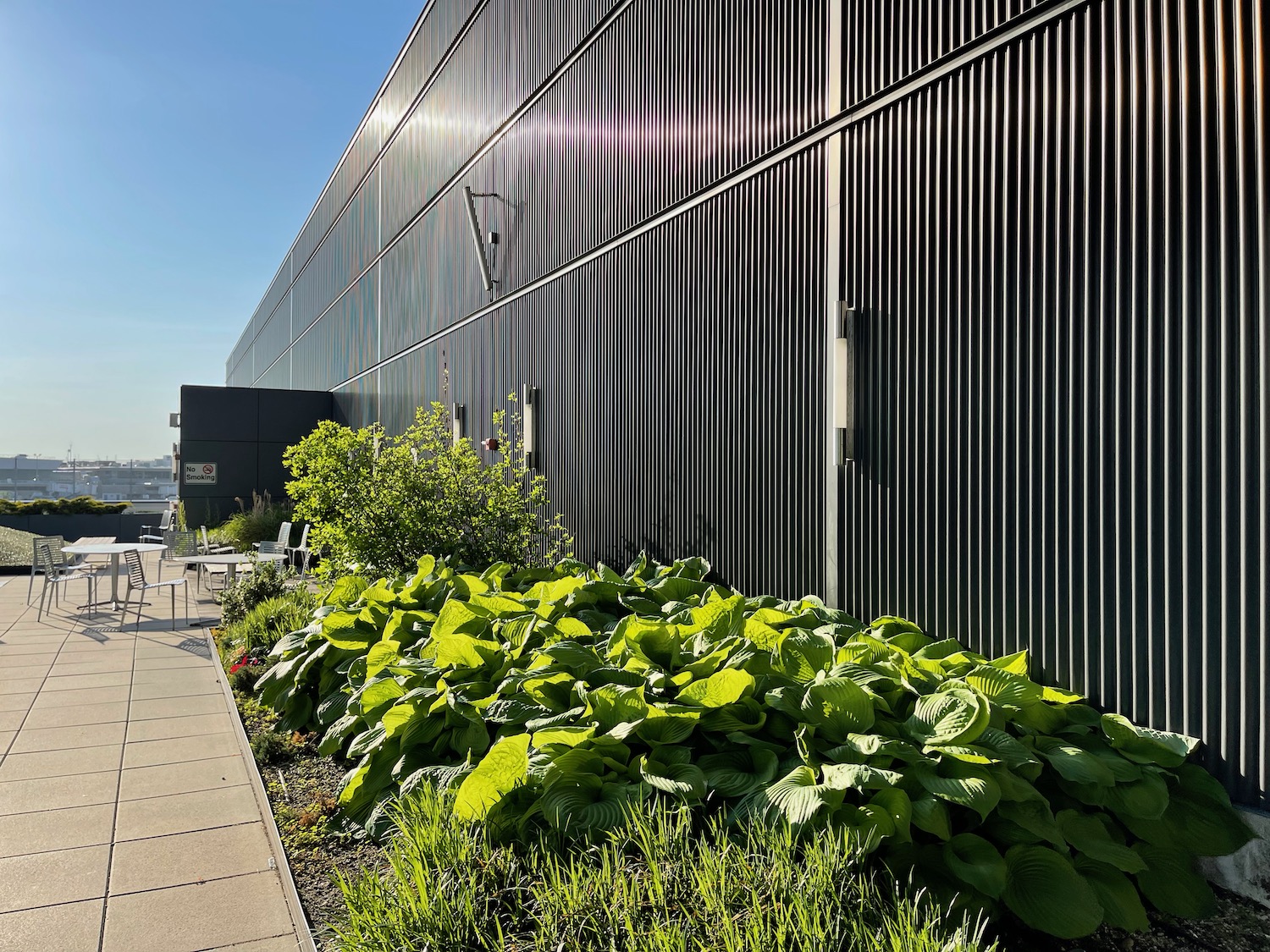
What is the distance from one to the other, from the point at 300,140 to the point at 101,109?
5.87 metres

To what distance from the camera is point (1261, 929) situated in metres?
2.35

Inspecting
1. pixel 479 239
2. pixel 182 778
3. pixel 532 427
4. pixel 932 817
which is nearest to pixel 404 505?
pixel 532 427

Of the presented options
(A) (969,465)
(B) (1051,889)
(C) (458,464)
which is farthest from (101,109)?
(B) (1051,889)

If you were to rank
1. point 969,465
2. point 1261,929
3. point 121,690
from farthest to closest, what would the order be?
point 121,690, point 969,465, point 1261,929

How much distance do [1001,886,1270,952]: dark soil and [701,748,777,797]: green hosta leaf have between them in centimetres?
72

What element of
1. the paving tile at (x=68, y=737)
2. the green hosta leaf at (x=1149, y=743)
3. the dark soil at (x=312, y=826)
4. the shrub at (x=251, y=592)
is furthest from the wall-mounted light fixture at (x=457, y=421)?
the green hosta leaf at (x=1149, y=743)

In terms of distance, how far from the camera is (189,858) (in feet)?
10.4

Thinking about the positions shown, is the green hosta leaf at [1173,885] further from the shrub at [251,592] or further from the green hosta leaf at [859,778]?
the shrub at [251,592]

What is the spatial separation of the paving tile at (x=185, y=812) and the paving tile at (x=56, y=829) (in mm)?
66

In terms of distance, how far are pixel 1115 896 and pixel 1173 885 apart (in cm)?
32

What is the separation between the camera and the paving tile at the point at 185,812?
3471 mm

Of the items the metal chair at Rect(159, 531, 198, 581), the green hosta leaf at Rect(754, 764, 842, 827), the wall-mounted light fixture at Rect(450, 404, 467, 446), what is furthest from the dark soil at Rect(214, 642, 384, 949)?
the metal chair at Rect(159, 531, 198, 581)

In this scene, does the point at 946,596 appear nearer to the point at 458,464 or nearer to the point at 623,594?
the point at 623,594

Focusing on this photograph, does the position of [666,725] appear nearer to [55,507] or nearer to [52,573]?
[52,573]
